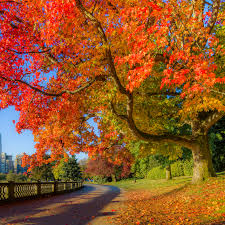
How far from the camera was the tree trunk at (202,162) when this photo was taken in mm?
13602

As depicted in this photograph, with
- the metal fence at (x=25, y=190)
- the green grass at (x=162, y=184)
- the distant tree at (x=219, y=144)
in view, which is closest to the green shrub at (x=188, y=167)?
the green grass at (x=162, y=184)

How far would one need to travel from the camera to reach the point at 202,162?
13.8 meters

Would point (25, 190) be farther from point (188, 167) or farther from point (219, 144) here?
point (219, 144)

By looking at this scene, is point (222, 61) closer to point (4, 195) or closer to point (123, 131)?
point (123, 131)

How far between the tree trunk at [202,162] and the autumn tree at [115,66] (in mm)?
63

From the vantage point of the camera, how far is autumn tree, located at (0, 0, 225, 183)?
7973 millimetres

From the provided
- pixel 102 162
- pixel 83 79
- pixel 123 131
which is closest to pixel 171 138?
pixel 123 131

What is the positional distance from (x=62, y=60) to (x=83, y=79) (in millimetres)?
1440

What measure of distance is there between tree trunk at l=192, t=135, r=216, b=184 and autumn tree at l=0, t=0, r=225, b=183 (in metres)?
0.06

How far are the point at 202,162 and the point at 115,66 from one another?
28.0ft

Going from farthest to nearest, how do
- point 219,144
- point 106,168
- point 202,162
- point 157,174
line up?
point 106,168 → point 157,174 → point 219,144 → point 202,162

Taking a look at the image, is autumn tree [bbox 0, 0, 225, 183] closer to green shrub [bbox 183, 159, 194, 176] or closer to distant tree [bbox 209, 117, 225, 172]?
distant tree [bbox 209, 117, 225, 172]

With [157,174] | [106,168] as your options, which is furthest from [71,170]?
[157,174]

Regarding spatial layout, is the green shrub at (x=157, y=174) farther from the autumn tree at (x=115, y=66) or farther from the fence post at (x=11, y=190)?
the fence post at (x=11, y=190)
